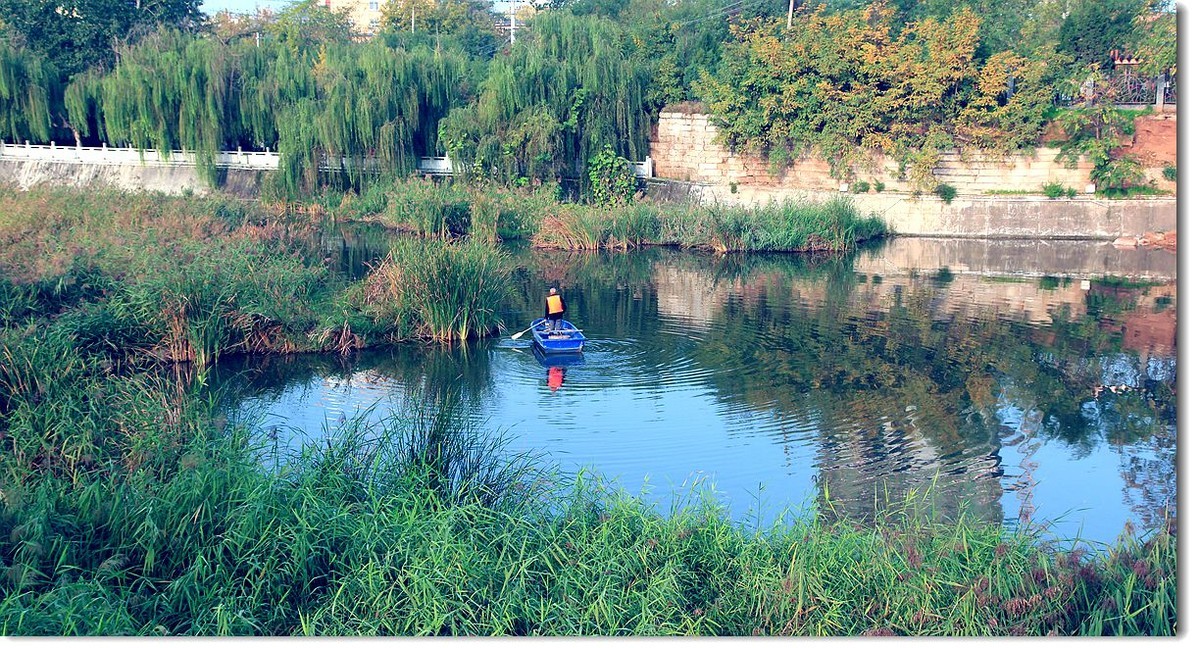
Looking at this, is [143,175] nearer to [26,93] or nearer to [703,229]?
[26,93]

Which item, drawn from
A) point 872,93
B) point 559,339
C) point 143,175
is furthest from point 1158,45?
point 143,175

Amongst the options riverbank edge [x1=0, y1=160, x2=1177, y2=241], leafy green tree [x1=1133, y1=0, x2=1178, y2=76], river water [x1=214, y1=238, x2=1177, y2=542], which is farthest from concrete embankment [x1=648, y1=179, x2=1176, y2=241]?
river water [x1=214, y1=238, x2=1177, y2=542]

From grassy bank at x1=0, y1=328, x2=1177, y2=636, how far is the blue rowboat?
5196mm

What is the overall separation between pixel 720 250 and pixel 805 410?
12.4 metres

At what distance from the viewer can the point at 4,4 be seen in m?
31.6

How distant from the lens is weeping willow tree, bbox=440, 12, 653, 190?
90.4 ft

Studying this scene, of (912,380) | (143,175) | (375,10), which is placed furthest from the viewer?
(375,10)

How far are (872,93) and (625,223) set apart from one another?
8312 mm

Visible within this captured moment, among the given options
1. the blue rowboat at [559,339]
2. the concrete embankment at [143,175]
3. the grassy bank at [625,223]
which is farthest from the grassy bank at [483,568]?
the concrete embankment at [143,175]

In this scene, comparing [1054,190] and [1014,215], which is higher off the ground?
[1054,190]

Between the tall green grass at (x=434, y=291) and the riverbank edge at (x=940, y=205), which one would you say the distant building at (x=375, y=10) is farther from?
the tall green grass at (x=434, y=291)

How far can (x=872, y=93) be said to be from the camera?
86.6 feet

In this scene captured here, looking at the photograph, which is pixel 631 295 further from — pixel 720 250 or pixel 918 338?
pixel 720 250

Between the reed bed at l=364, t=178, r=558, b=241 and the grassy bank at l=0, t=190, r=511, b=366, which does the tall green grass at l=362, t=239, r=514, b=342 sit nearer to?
the grassy bank at l=0, t=190, r=511, b=366
